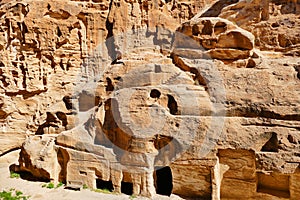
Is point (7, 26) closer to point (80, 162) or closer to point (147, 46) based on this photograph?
point (147, 46)

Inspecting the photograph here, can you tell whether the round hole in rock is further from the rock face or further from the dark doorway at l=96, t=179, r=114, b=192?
the dark doorway at l=96, t=179, r=114, b=192

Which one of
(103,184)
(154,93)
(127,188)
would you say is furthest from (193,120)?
(103,184)

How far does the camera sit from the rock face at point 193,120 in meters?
8.06

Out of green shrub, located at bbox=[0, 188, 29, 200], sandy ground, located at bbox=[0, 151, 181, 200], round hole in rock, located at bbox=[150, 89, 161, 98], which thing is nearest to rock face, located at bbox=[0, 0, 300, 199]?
round hole in rock, located at bbox=[150, 89, 161, 98]

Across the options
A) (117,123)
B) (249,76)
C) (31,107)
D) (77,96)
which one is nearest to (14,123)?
(31,107)

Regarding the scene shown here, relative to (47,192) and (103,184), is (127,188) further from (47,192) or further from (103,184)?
(47,192)

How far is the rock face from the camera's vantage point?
317 inches

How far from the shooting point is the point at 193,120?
333 inches

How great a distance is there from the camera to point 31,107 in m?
15.3

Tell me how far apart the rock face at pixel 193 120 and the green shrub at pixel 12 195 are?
1.06 meters

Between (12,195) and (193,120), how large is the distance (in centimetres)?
675

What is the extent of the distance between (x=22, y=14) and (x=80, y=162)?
395 inches

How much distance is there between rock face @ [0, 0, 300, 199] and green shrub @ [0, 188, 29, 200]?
1.06 metres

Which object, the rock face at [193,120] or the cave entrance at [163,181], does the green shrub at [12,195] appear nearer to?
the rock face at [193,120]
